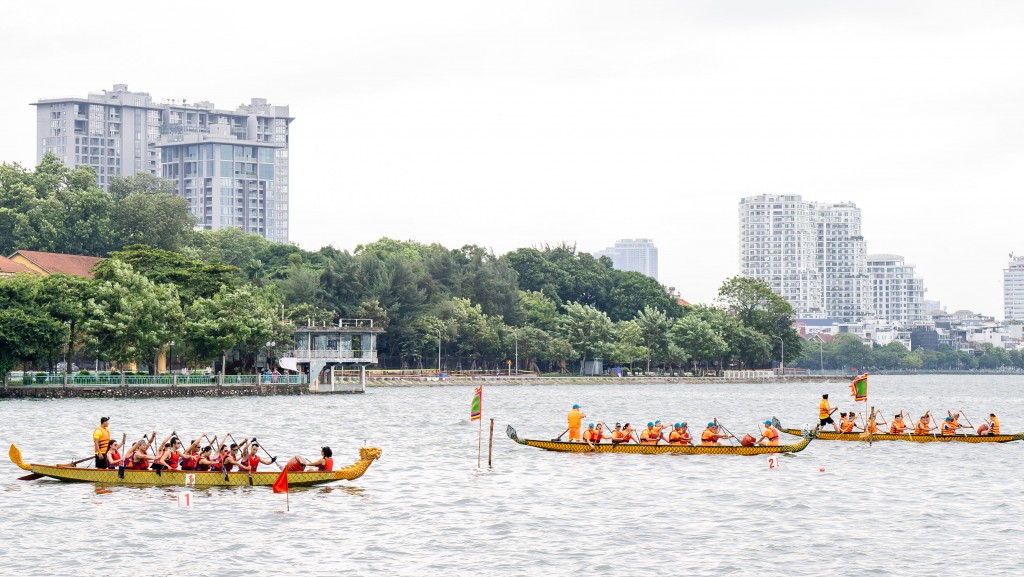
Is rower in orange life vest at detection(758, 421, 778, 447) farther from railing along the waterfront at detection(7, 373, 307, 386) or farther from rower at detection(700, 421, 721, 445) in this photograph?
railing along the waterfront at detection(7, 373, 307, 386)

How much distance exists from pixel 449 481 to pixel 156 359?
225 ft

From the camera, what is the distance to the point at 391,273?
5960 inches

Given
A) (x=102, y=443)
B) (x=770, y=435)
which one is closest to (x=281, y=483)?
(x=102, y=443)

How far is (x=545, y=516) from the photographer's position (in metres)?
38.2

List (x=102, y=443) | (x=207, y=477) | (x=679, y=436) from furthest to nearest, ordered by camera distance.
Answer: (x=679, y=436) < (x=102, y=443) < (x=207, y=477)

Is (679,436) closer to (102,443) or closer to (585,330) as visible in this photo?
(102,443)

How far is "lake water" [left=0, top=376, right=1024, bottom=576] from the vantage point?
3097cm

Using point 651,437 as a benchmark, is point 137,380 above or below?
above

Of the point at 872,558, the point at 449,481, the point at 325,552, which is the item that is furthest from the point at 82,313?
the point at 872,558

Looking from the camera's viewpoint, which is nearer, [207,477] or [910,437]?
[207,477]

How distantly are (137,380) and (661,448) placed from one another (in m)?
57.8

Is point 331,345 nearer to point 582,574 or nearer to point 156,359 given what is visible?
point 156,359

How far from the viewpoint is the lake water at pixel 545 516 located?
102ft

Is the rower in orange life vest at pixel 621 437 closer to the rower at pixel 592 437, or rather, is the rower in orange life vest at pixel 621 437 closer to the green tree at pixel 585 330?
the rower at pixel 592 437
